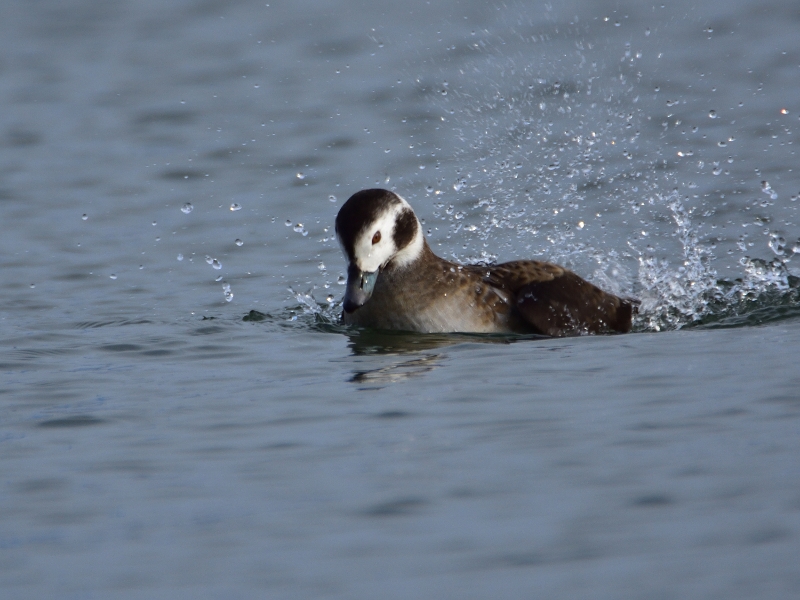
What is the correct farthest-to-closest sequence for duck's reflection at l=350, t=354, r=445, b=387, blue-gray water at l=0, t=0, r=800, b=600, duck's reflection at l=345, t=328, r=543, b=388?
duck's reflection at l=345, t=328, r=543, b=388
duck's reflection at l=350, t=354, r=445, b=387
blue-gray water at l=0, t=0, r=800, b=600

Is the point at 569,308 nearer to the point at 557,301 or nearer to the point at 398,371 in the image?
the point at 557,301

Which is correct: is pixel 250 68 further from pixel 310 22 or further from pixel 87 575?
pixel 87 575

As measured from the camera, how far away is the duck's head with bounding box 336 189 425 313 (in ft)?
26.8

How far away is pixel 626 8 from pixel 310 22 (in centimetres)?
406

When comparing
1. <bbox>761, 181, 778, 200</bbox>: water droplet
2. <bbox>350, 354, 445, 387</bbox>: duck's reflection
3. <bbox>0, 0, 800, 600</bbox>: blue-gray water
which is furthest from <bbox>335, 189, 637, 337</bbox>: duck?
<bbox>761, 181, 778, 200</bbox>: water droplet

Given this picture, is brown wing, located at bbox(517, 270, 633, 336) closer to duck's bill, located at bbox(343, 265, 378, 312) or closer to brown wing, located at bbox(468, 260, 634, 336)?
brown wing, located at bbox(468, 260, 634, 336)

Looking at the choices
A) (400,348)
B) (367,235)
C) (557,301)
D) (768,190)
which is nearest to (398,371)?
(400,348)

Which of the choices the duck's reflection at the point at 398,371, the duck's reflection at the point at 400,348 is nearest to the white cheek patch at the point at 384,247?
the duck's reflection at the point at 400,348

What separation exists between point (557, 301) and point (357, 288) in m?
1.33

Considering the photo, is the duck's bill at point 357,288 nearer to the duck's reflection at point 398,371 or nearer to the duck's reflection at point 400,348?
the duck's reflection at point 400,348

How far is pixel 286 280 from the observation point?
10.7m

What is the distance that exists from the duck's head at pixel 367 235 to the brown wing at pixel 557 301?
69 cm

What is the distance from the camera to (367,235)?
8219 millimetres

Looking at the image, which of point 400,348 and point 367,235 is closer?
point 367,235
